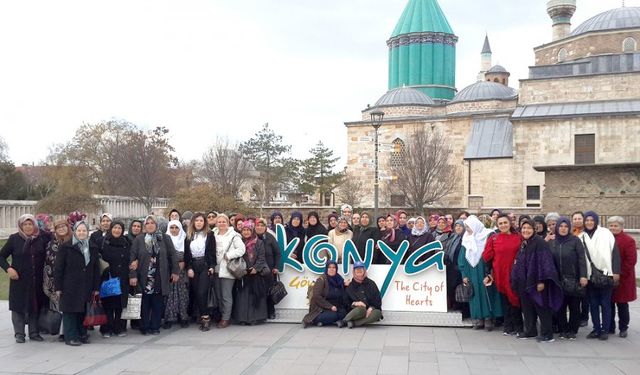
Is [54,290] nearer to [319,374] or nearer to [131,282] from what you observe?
[131,282]

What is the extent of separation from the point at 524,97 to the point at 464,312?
36.3 metres

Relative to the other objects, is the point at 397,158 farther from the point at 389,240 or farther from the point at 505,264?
the point at 505,264

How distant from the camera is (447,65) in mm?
63500

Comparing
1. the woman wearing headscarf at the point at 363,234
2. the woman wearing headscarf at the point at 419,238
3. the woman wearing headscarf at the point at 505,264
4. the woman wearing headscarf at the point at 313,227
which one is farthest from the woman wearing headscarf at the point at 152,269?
the woman wearing headscarf at the point at 505,264

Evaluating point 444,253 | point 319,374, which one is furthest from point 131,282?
point 444,253

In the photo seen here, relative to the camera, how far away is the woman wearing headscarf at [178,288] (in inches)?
339

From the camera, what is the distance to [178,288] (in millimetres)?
8648

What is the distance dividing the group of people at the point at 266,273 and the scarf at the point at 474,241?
0.05 ft

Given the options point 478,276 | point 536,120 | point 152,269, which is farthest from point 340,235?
point 536,120

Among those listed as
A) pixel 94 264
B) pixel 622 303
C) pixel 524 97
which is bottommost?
pixel 622 303

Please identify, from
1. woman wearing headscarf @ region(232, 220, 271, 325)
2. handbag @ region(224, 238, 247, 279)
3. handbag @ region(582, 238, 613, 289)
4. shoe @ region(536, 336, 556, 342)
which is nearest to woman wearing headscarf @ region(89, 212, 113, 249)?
handbag @ region(224, 238, 247, 279)

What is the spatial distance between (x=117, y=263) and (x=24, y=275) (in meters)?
1.31

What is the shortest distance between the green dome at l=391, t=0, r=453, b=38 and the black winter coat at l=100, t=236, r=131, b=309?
196ft

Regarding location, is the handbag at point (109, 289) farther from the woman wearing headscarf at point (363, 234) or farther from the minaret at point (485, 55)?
the minaret at point (485, 55)
